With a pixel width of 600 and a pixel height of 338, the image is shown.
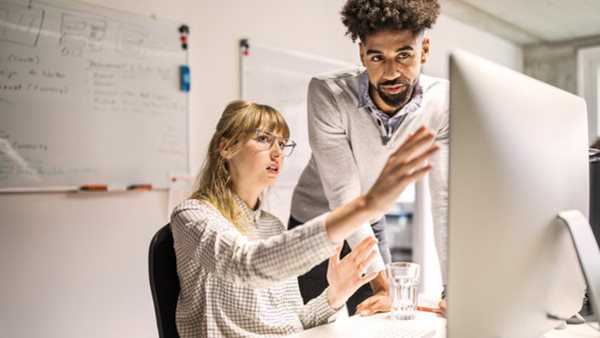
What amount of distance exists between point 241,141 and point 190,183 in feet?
4.12

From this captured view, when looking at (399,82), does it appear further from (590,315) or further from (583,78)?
(583,78)

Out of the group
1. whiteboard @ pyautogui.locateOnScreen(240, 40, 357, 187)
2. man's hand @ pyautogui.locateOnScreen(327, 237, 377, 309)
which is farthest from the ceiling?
man's hand @ pyautogui.locateOnScreen(327, 237, 377, 309)

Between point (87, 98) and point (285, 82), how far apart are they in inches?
45.3

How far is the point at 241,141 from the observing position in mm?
1289

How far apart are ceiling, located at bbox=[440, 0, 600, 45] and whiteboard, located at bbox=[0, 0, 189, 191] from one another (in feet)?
7.40

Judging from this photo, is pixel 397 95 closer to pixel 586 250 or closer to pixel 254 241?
pixel 254 241

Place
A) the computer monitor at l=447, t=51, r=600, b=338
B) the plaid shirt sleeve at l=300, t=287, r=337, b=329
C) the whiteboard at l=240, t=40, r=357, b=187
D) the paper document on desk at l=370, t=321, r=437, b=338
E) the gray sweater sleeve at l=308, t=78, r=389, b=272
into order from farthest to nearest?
1. the whiteboard at l=240, t=40, r=357, b=187
2. the gray sweater sleeve at l=308, t=78, r=389, b=272
3. the plaid shirt sleeve at l=300, t=287, r=337, b=329
4. the paper document on desk at l=370, t=321, r=437, b=338
5. the computer monitor at l=447, t=51, r=600, b=338

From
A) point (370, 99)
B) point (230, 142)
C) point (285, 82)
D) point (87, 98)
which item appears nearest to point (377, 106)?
point (370, 99)

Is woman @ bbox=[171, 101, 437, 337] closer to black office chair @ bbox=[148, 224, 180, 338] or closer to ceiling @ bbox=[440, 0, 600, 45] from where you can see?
black office chair @ bbox=[148, 224, 180, 338]

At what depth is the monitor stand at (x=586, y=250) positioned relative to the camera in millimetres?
791

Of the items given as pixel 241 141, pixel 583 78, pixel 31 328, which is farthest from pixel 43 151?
pixel 583 78

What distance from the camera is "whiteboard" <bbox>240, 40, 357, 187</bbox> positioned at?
276 centimetres

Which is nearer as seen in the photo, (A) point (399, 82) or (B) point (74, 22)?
(A) point (399, 82)

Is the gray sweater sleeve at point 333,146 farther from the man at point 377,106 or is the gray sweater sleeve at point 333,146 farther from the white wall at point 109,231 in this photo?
the white wall at point 109,231
